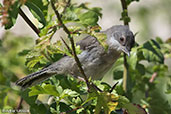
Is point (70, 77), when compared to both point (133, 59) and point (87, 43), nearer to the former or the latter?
point (133, 59)

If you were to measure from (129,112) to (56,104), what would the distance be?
1.75 ft

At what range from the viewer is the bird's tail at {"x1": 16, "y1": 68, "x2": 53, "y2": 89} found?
289 cm

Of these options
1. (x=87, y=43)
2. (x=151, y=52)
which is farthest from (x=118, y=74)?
(x=87, y=43)

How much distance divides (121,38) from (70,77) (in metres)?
1.49

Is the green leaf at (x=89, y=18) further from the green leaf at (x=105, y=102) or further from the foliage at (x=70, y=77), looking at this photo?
the green leaf at (x=105, y=102)

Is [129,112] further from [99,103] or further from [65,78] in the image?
[65,78]

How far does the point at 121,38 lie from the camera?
385 centimetres

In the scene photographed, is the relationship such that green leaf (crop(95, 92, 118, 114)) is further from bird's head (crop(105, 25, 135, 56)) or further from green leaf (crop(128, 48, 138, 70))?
bird's head (crop(105, 25, 135, 56))

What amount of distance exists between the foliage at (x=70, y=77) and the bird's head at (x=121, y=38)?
31 centimetres

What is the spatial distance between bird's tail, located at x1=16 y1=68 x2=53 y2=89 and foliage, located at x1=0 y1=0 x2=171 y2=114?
9 centimetres

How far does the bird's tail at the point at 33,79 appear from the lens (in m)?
2.89

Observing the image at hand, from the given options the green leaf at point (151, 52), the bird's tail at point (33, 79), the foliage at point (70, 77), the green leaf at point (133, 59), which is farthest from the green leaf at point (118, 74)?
the bird's tail at point (33, 79)

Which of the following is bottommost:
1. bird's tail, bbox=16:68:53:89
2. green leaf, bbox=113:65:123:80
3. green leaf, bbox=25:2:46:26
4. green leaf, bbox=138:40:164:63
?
green leaf, bbox=113:65:123:80

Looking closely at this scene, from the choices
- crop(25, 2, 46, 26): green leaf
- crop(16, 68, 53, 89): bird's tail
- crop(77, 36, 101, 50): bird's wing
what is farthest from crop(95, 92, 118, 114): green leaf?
crop(77, 36, 101, 50): bird's wing
